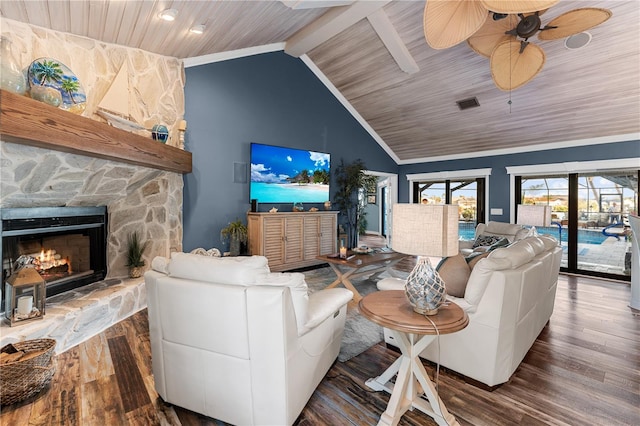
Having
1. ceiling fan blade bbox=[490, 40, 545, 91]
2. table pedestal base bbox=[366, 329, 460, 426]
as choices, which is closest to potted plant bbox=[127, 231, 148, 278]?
table pedestal base bbox=[366, 329, 460, 426]

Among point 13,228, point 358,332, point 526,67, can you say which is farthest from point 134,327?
point 526,67

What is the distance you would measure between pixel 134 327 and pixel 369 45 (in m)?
4.88

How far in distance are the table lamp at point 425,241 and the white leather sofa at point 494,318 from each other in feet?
1.86

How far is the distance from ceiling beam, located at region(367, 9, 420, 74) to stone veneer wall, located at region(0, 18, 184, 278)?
8.91ft

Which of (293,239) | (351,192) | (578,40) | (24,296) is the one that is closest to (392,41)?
(578,40)

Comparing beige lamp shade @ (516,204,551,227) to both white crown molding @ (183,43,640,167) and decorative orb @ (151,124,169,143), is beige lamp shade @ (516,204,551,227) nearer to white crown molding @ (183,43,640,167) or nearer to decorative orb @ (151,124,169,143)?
white crown molding @ (183,43,640,167)

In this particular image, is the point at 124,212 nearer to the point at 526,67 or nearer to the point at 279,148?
the point at 279,148

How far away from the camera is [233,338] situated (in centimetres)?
154

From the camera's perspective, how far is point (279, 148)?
5230mm

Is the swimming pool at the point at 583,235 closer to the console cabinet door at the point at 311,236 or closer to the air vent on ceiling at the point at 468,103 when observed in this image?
the air vent on ceiling at the point at 468,103

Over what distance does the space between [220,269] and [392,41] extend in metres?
4.27

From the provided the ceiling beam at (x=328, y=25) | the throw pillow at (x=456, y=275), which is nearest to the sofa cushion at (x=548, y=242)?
the throw pillow at (x=456, y=275)

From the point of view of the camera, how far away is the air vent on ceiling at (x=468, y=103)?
5082mm

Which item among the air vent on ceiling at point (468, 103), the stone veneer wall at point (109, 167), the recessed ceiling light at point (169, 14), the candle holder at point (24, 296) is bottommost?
the candle holder at point (24, 296)
